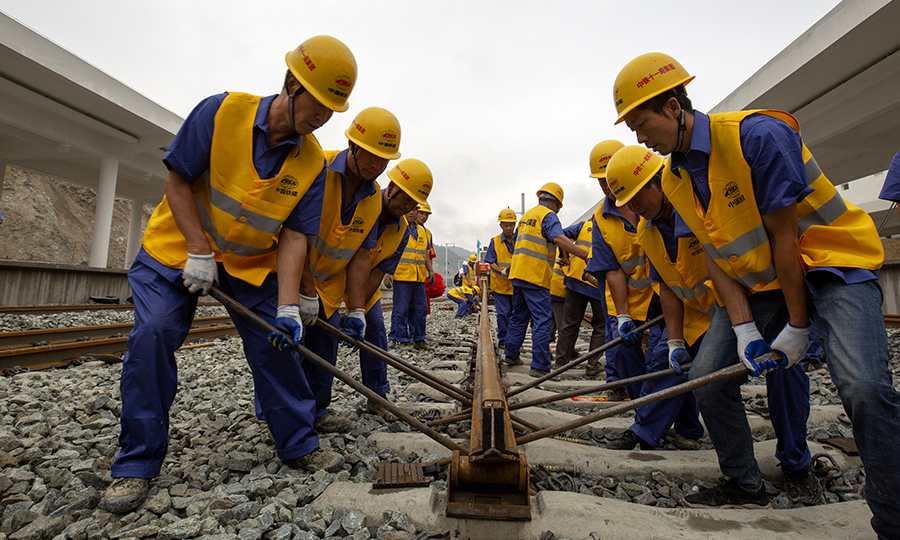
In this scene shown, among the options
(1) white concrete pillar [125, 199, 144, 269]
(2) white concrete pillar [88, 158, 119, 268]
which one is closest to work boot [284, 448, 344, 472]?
(2) white concrete pillar [88, 158, 119, 268]

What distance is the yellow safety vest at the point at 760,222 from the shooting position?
180 cm

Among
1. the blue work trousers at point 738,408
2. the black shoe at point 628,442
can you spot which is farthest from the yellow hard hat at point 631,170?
the black shoe at point 628,442

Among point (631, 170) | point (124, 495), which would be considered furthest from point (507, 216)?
point (124, 495)

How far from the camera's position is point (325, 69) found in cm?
224

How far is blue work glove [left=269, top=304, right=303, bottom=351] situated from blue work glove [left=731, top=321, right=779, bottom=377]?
81.0 inches

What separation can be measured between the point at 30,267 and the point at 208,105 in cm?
936

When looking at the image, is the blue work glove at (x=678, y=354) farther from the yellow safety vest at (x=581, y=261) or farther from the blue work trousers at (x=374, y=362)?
the yellow safety vest at (x=581, y=261)

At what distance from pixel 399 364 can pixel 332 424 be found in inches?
23.7

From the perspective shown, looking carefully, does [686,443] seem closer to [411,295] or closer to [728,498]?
[728,498]

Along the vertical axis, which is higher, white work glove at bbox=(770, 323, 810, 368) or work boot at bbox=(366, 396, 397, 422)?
white work glove at bbox=(770, 323, 810, 368)

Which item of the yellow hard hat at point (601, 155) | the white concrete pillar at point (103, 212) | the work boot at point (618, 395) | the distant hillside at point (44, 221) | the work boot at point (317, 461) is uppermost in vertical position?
the distant hillside at point (44, 221)

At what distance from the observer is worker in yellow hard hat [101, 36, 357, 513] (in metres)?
2.07

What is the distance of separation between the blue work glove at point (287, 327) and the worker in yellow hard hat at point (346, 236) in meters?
0.41

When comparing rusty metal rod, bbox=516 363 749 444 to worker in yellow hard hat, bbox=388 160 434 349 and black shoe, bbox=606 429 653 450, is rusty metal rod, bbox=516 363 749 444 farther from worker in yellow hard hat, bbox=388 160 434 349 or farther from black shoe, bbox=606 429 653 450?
worker in yellow hard hat, bbox=388 160 434 349
